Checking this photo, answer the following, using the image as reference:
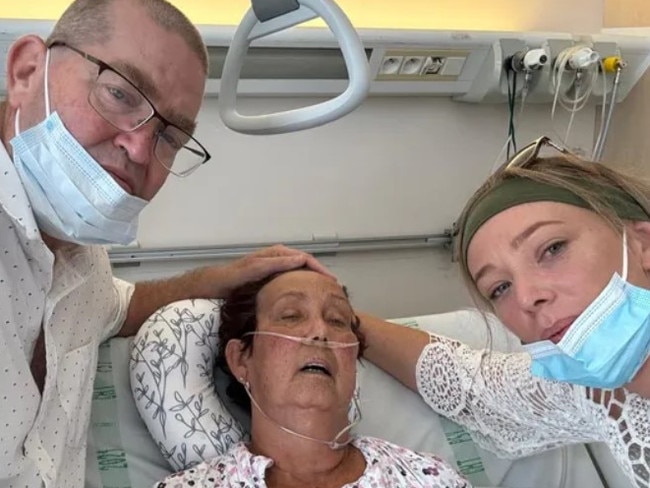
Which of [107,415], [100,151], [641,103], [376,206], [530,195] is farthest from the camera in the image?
[641,103]

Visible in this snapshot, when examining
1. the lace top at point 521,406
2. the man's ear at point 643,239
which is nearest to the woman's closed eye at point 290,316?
the lace top at point 521,406

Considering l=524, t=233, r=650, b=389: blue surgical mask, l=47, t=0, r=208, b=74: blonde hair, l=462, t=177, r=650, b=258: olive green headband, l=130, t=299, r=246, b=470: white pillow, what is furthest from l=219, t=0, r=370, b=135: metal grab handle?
l=130, t=299, r=246, b=470: white pillow

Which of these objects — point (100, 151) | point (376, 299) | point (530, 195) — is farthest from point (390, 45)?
point (100, 151)

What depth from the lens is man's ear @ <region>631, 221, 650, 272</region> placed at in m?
1.50

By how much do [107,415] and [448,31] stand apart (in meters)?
1.48

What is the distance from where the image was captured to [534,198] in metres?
1.55

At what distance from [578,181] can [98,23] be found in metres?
0.93

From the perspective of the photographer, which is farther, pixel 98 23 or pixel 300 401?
pixel 300 401

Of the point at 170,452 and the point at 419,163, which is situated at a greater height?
the point at 419,163

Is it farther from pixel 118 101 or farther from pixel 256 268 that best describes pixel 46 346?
pixel 256 268

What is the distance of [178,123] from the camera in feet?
4.97

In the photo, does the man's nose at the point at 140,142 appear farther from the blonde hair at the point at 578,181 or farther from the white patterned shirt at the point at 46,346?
the blonde hair at the point at 578,181

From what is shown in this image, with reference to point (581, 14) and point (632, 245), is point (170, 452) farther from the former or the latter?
point (581, 14)

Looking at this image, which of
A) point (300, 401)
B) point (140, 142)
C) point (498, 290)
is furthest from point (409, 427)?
point (140, 142)
